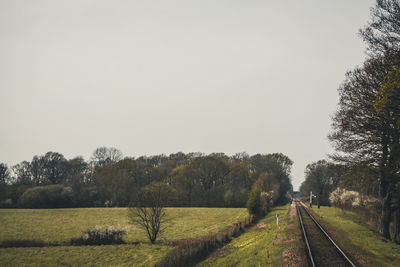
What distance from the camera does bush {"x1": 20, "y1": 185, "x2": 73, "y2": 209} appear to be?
66188 mm

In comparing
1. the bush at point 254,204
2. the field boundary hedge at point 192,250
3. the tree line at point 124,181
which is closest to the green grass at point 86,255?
the field boundary hedge at point 192,250

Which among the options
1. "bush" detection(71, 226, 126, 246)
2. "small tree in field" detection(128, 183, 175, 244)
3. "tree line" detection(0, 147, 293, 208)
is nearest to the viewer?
"small tree in field" detection(128, 183, 175, 244)

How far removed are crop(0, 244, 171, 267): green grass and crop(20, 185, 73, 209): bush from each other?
4568 centimetres

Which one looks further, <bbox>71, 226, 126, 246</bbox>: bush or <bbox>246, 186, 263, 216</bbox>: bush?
<bbox>246, 186, 263, 216</bbox>: bush

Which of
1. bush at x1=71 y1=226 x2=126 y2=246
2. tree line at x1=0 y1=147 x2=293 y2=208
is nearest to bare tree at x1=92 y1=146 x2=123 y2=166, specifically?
tree line at x1=0 y1=147 x2=293 y2=208

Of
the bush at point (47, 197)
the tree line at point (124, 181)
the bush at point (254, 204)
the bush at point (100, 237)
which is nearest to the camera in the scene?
the bush at point (100, 237)

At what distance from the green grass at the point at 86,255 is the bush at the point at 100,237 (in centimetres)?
170

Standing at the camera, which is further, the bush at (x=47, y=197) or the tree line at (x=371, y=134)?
the bush at (x=47, y=197)

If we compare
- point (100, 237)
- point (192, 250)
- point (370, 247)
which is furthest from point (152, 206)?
point (370, 247)

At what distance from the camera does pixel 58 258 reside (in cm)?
2402

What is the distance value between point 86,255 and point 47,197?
176 feet

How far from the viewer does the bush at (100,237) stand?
29.5 m

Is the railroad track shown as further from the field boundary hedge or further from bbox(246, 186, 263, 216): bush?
bbox(246, 186, 263, 216): bush

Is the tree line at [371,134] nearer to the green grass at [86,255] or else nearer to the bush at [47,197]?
the green grass at [86,255]
